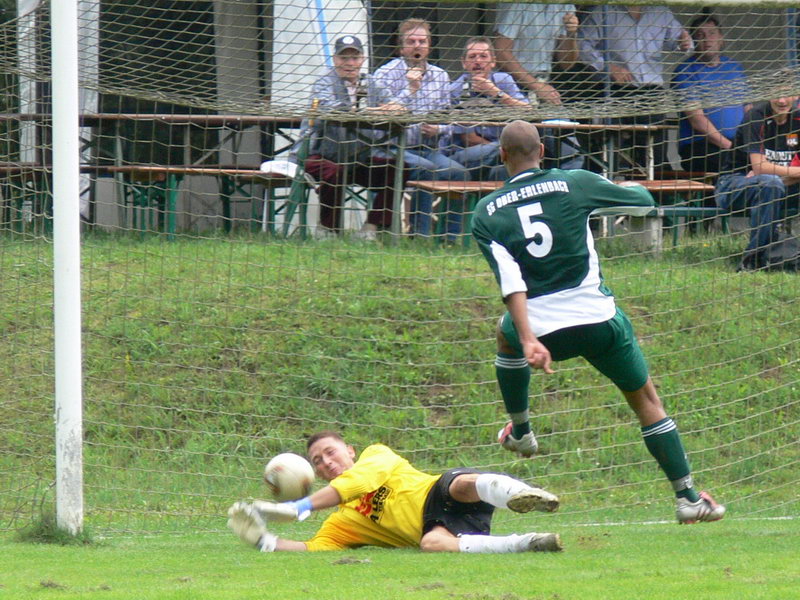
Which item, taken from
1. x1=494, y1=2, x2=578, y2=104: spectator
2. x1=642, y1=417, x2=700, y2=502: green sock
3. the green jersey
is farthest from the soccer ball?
x1=494, y1=2, x2=578, y2=104: spectator

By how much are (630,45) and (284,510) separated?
420 cm

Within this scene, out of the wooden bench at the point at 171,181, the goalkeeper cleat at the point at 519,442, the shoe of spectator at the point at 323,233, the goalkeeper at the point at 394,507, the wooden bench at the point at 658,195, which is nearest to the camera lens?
the goalkeeper at the point at 394,507

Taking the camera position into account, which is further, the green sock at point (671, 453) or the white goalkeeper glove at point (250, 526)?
the green sock at point (671, 453)

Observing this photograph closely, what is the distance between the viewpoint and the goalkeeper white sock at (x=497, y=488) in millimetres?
5238

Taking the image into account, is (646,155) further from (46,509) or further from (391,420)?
(46,509)

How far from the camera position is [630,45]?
7.71 metres

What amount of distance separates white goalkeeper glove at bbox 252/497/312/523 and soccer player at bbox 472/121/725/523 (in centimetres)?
128

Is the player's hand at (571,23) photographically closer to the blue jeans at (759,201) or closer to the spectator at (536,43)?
the spectator at (536,43)

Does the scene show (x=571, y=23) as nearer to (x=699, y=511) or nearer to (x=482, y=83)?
(x=482, y=83)

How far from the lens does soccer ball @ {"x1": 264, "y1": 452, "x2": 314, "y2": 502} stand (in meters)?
5.57

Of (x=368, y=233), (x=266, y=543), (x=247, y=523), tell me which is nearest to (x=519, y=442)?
(x=266, y=543)

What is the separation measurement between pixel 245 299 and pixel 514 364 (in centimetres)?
358

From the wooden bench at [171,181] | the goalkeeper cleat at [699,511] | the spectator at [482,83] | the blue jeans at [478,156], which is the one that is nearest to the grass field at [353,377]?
the wooden bench at [171,181]

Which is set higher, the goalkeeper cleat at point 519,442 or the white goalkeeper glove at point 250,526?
the goalkeeper cleat at point 519,442
